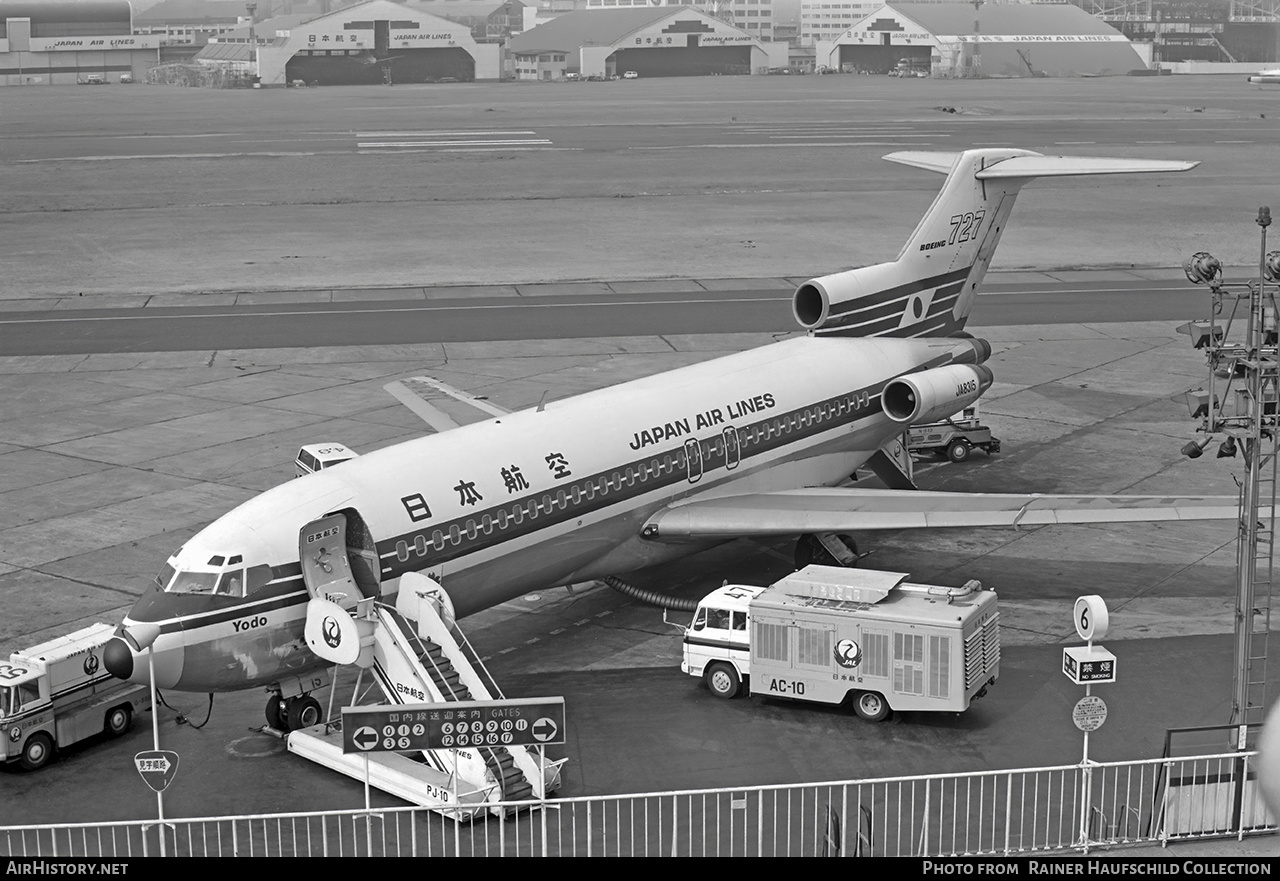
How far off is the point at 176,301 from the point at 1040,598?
44.3 metres

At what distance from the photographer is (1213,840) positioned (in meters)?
20.1

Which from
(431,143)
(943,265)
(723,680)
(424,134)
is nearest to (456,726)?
(723,680)

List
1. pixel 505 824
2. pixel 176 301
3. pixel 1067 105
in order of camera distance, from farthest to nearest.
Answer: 1. pixel 1067 105
2. pixel 176 301
3. pixel 505 824

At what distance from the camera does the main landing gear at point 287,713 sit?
960 inches

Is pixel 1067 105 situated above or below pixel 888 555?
above

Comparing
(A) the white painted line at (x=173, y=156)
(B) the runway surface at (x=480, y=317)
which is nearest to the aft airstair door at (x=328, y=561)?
(B) the runway surface at (x=480, y=317)

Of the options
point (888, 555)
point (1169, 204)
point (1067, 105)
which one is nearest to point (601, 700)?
point (888, 555)

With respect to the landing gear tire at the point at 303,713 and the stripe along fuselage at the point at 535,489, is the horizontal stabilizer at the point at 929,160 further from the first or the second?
the landing gear tire at the point at 303,713

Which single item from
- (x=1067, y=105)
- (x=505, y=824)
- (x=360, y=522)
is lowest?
(x=505, y=824)

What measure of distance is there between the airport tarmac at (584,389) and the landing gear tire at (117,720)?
0.69 feet

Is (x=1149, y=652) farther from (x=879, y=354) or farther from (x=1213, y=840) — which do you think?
(x=879, y=354)

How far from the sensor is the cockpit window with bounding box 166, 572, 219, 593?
915 inches

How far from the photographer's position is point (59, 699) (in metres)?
23.9

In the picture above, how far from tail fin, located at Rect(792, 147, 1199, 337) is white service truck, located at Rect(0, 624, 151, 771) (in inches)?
700
